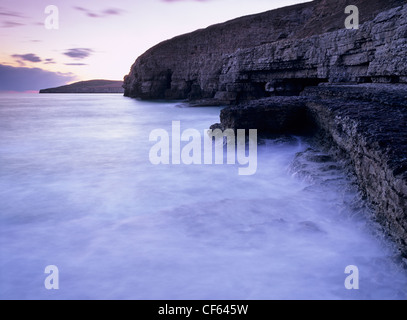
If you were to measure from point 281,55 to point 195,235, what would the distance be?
13108 mm

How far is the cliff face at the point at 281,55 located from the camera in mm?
8484

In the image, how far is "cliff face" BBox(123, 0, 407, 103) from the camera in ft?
27.8

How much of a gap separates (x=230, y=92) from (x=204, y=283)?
16934 mm

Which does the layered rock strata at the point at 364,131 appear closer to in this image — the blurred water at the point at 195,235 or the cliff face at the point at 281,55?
the blurred water at the point at 195,235

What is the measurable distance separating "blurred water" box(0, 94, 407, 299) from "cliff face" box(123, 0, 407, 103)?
551 centimetres

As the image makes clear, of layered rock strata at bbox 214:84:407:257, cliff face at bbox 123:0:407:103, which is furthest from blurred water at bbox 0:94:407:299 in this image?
cliff face at bbox 123:0:407:103

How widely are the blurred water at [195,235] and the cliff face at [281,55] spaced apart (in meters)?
5.51

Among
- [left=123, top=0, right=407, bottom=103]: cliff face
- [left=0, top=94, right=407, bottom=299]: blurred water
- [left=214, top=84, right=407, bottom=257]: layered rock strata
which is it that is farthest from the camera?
[left=123, top=0, right=407, bottom=103]: cliff face

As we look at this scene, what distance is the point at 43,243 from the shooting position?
2.81 m

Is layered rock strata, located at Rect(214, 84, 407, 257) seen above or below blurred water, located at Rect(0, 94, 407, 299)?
above

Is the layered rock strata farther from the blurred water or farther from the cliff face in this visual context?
the cliff face

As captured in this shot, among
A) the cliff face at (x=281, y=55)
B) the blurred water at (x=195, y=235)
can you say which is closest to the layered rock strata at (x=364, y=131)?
the blurred water at (x=195, y=235)

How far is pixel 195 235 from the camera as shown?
2908mm
